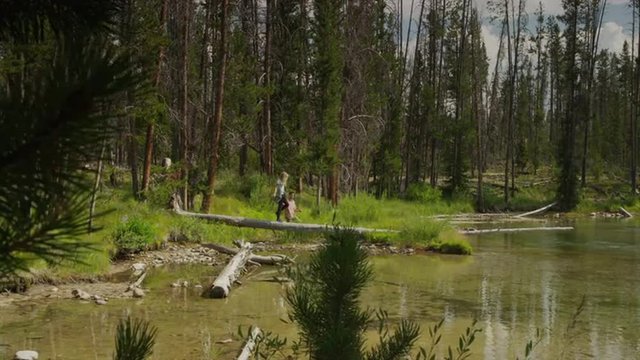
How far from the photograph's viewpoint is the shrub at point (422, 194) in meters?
33.2

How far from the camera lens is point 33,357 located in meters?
6.53

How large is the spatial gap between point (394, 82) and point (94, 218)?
34898mm

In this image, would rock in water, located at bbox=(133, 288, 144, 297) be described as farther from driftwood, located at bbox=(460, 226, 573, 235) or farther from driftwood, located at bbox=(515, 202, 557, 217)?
driftwood, located at bbox=(515, 202, 557, 217)

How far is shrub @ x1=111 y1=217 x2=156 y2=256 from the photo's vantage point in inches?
547

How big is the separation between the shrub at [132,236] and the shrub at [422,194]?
20.4 meters

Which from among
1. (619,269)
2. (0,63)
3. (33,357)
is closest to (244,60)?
(619,269)

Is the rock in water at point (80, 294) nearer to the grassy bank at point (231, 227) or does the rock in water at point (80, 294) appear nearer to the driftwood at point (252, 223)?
the grassy bank at point (231, 227)

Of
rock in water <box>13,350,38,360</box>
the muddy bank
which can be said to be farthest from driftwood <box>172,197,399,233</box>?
rock in water <box>13,350,38,360</box>

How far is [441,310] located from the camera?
10.4m

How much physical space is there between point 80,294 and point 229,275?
2749mm

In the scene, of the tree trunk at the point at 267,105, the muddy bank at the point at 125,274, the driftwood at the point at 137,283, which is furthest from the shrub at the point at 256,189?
the driftwood at the point at 137,283

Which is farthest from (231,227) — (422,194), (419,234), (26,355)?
(422,194)

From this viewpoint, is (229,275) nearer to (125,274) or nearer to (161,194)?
(125,274)

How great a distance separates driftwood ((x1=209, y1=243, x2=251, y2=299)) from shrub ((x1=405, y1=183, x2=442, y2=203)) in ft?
64.2
